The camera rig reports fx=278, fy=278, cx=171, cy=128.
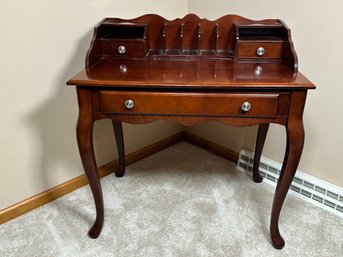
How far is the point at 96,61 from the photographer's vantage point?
47.0 inches

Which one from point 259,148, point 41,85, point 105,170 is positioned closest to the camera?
point 41,85

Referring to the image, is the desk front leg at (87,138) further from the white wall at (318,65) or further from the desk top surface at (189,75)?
the white wall at (318,65)

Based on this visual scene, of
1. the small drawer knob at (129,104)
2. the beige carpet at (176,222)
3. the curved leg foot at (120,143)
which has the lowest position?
the beige carpet at (176,222)

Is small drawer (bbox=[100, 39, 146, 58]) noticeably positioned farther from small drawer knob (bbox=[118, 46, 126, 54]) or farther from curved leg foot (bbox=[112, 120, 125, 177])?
curved leg foot (bbox=[112, 120, 125, 177])

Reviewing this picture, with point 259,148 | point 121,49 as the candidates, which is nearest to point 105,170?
point 121,49

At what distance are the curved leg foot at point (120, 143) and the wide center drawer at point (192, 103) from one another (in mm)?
508

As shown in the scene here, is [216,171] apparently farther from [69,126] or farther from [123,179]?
[69,126]

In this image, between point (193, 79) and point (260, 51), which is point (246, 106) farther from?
point (260, 51)

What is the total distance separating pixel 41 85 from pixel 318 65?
4.22ft

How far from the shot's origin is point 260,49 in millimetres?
1188

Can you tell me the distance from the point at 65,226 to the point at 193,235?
23.6 inches

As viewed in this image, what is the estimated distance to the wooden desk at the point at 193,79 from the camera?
94cm

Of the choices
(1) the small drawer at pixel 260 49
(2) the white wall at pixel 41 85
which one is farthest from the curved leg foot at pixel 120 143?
(1) the small drawer at pixel 260 49

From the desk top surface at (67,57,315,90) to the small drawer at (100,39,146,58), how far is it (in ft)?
0.12
